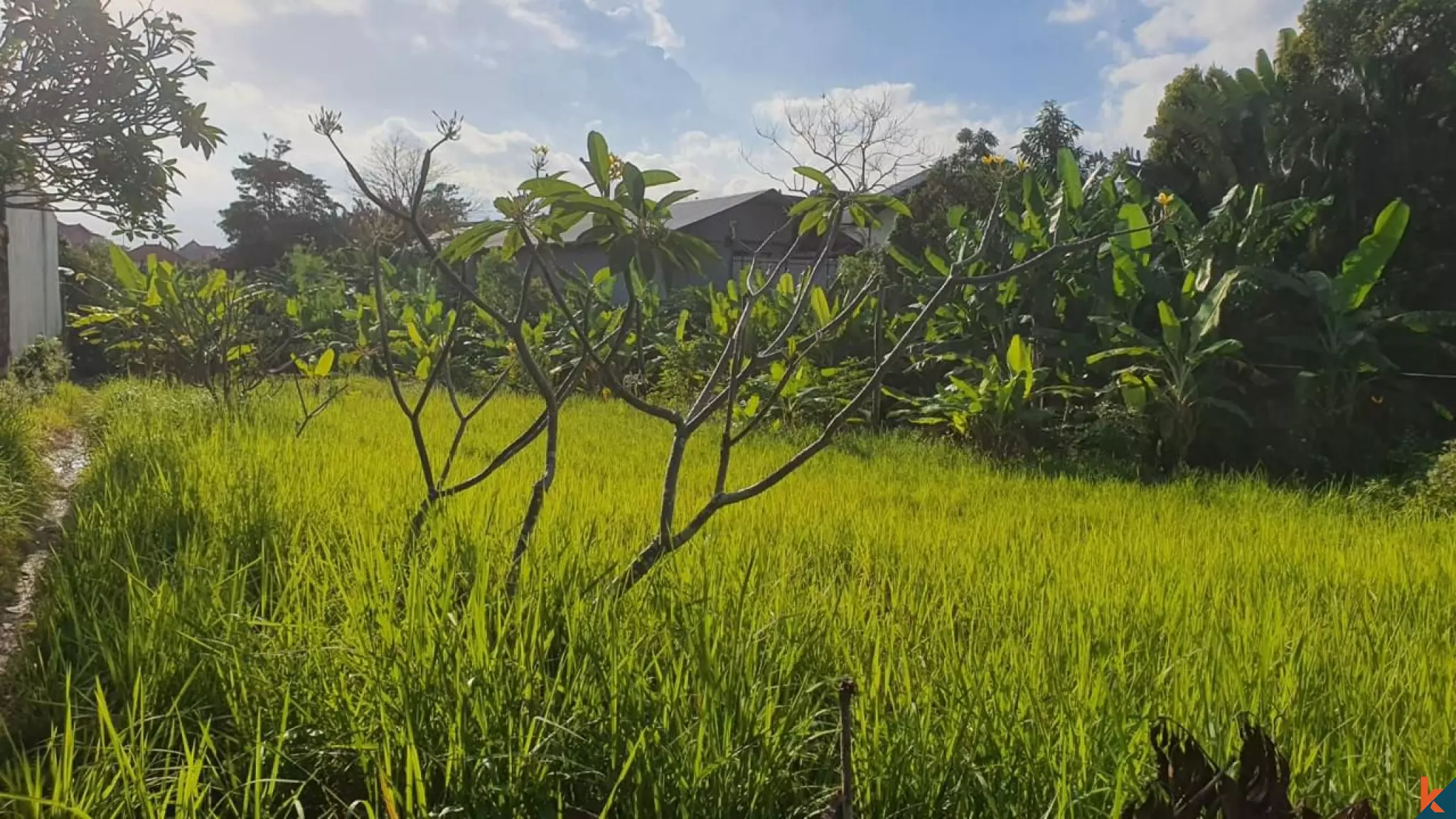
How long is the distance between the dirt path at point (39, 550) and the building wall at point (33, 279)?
5.19 m

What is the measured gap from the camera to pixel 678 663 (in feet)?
5.71

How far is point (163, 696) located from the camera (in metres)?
1.94

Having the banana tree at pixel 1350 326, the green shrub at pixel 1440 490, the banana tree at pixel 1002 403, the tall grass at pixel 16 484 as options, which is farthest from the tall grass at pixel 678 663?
the banana tree at pixel 1350 326

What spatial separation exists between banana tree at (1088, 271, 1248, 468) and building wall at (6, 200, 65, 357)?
10.5m

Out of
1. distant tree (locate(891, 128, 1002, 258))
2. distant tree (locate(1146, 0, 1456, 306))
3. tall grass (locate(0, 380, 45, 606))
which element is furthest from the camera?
distant tree (locate(891, 128, 1002, 258))

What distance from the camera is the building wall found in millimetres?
10594

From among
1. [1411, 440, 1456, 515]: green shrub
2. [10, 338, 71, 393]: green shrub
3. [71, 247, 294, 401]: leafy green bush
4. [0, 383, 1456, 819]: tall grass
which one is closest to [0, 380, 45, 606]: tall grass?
[0, 383, 1456, 819]: tall grass

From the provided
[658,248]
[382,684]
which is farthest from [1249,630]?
[382,684]

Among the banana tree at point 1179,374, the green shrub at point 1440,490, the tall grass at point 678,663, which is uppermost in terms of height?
the banana tree at point 1179,374

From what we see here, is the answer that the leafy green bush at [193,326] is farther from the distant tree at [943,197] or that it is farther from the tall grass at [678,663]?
the distant tree at [943,197]

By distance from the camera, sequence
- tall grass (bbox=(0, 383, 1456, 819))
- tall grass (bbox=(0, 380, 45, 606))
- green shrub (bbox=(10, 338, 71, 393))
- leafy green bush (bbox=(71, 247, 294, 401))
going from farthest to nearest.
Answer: green shrub (bbox=(10, 338, 71, 393)) → leafy green bush (bbox=(71, 247, 294, 401)) → tall grass (bbox=(0, 380, 45, 606)) → tall grass (bbox=(0, 383, 1456, 819))

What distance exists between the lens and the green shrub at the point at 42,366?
28.9 feet

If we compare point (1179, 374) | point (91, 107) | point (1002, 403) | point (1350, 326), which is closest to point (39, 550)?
point (91, 107)

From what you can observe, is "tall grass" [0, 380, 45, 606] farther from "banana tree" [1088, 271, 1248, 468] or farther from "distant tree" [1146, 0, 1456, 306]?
"distant tree" [1146, 0, 1456, 306]
